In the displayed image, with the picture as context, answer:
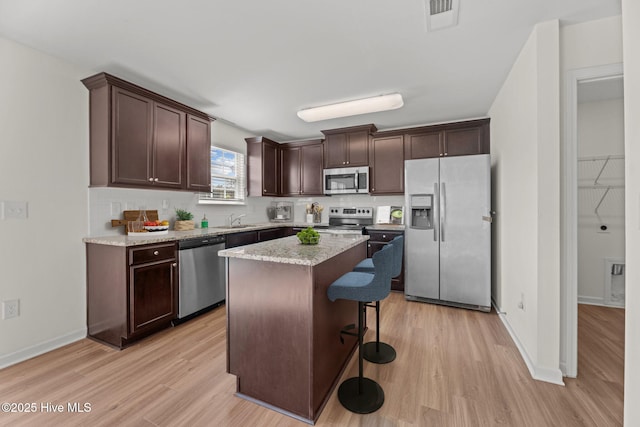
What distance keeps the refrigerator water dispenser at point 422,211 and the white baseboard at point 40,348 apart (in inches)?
145

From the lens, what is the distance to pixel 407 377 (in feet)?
6.46

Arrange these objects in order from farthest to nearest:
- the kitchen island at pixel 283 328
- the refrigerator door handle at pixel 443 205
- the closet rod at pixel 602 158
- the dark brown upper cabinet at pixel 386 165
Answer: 1. the dark brown upper cabinet at pixel 386 165
2. the refrigerator door handle at pixel 443 205
3. the closet rod at pixel 602 158
4. the kitchen island at pixel 283 328

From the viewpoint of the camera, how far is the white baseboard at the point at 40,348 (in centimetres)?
211

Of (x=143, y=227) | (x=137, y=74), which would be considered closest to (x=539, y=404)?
(x=143, y=227)

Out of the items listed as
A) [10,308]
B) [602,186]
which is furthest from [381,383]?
[602,186]

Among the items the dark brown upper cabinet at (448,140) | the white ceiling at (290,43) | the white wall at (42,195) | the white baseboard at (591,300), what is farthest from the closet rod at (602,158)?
the white wall at (42,195)

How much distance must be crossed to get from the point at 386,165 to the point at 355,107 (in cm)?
129

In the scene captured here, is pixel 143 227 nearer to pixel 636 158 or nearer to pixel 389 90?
pixel 389 90

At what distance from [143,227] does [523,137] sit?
11.8 feet

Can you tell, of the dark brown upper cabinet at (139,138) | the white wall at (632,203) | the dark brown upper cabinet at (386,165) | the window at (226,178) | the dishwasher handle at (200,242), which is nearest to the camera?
the white wall at (632,203)

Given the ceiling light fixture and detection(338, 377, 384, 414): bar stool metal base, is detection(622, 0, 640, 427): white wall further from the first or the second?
the ceiling light fixture

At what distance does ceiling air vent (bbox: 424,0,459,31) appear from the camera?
1.75m

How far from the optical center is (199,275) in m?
3.02

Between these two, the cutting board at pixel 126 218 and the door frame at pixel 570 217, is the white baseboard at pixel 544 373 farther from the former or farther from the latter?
the cutting board at pixel 126 218
